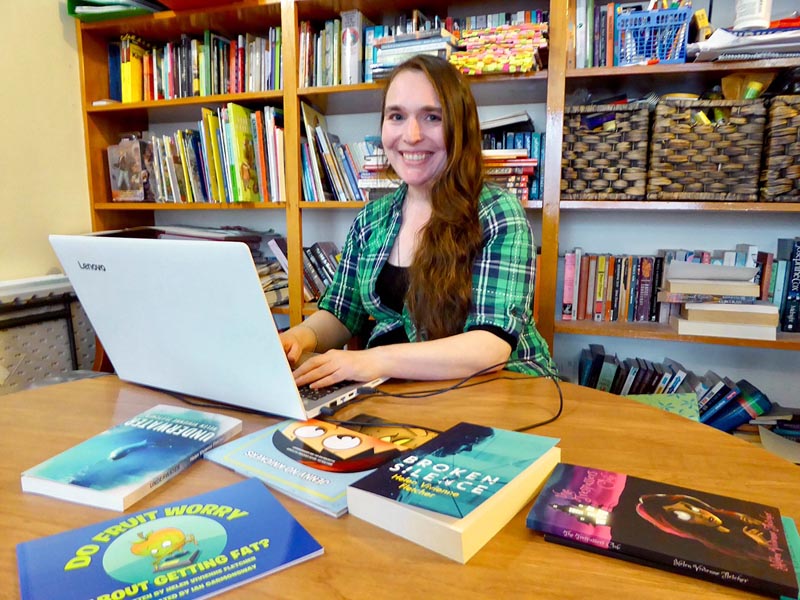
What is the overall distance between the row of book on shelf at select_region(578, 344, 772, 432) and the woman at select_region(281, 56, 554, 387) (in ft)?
2.01

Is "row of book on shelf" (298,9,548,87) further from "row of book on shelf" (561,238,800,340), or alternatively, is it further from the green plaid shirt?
"row of book on shelf" (561,238,800,340)

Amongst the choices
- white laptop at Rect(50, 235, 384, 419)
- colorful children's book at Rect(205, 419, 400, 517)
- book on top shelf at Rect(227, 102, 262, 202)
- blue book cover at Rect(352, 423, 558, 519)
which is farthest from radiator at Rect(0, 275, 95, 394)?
blue book cover at Rect(352, 423, 558, 519)

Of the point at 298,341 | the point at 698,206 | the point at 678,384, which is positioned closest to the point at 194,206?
the point at 298,341

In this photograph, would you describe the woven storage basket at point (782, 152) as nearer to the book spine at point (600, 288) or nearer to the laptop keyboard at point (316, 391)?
the book spine at point (600, 288)

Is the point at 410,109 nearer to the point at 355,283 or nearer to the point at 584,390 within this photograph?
the point at 355,283

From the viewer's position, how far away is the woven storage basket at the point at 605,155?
5.15ft

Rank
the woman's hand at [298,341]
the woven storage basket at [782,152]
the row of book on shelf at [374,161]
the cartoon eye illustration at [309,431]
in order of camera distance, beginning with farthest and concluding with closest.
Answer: the row of book on shelf at [374,161]
the woven storage basket at [782,152]
the woman's hand at [298,341]
the cartoon eye illustration at [309,431]

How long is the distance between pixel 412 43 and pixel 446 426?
1.32m

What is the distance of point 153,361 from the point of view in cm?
83

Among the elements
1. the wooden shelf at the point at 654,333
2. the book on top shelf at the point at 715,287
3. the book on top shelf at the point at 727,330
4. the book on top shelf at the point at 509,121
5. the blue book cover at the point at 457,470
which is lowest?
the wooden shelf at the point at 654,333

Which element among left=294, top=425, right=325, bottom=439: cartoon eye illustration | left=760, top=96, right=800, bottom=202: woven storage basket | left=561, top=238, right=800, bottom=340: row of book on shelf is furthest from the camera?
left=561, top=238, right=800, bottom=340: row of book on shelf

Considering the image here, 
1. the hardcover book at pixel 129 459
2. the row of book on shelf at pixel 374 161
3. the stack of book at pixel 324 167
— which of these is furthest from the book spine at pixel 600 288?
the hardcover book at pixel 129 459

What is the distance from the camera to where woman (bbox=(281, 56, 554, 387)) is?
1079mm

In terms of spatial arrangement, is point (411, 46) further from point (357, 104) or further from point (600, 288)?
point (600, 288)
